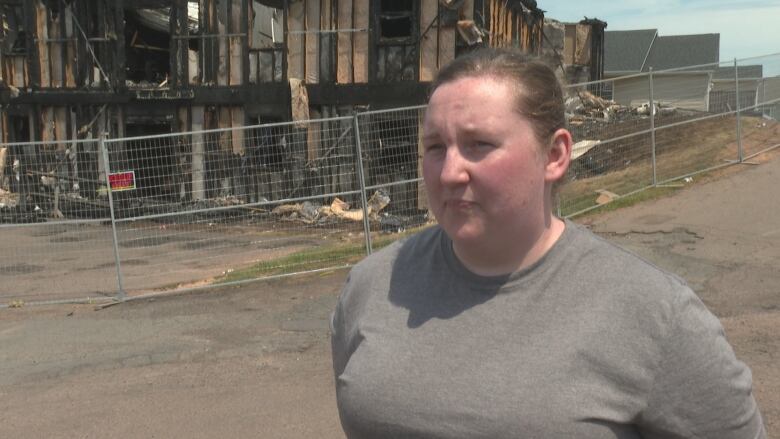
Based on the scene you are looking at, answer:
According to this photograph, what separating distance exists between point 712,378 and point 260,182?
16.7 m

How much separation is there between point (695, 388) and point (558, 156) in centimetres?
66

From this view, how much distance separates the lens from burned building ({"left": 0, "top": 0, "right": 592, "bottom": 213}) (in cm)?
1619

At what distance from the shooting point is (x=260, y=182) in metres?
17.9

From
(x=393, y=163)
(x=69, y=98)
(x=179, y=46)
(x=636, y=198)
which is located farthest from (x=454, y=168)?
(x=69, y=98)

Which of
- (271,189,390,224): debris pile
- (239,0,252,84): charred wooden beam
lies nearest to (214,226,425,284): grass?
(271,189,390,224): debris pile

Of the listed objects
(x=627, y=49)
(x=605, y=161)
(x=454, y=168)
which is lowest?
(x=605, y=161)

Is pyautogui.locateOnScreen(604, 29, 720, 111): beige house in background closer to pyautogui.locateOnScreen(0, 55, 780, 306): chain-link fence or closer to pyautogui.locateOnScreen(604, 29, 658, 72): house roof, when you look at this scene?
pyautogui.locateOnScreen(604, 29, 658, 72): house roof

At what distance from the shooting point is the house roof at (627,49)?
40.2 m

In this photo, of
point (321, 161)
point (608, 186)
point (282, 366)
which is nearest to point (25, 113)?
point (321, 161)

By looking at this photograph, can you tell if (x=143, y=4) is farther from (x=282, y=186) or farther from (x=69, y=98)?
(x=282, y=186)

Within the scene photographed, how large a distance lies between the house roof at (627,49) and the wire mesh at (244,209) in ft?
89.2

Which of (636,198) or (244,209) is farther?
(244,209)

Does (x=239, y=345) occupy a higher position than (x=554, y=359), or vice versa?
(x=554, y=359)

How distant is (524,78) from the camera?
1.84 m
